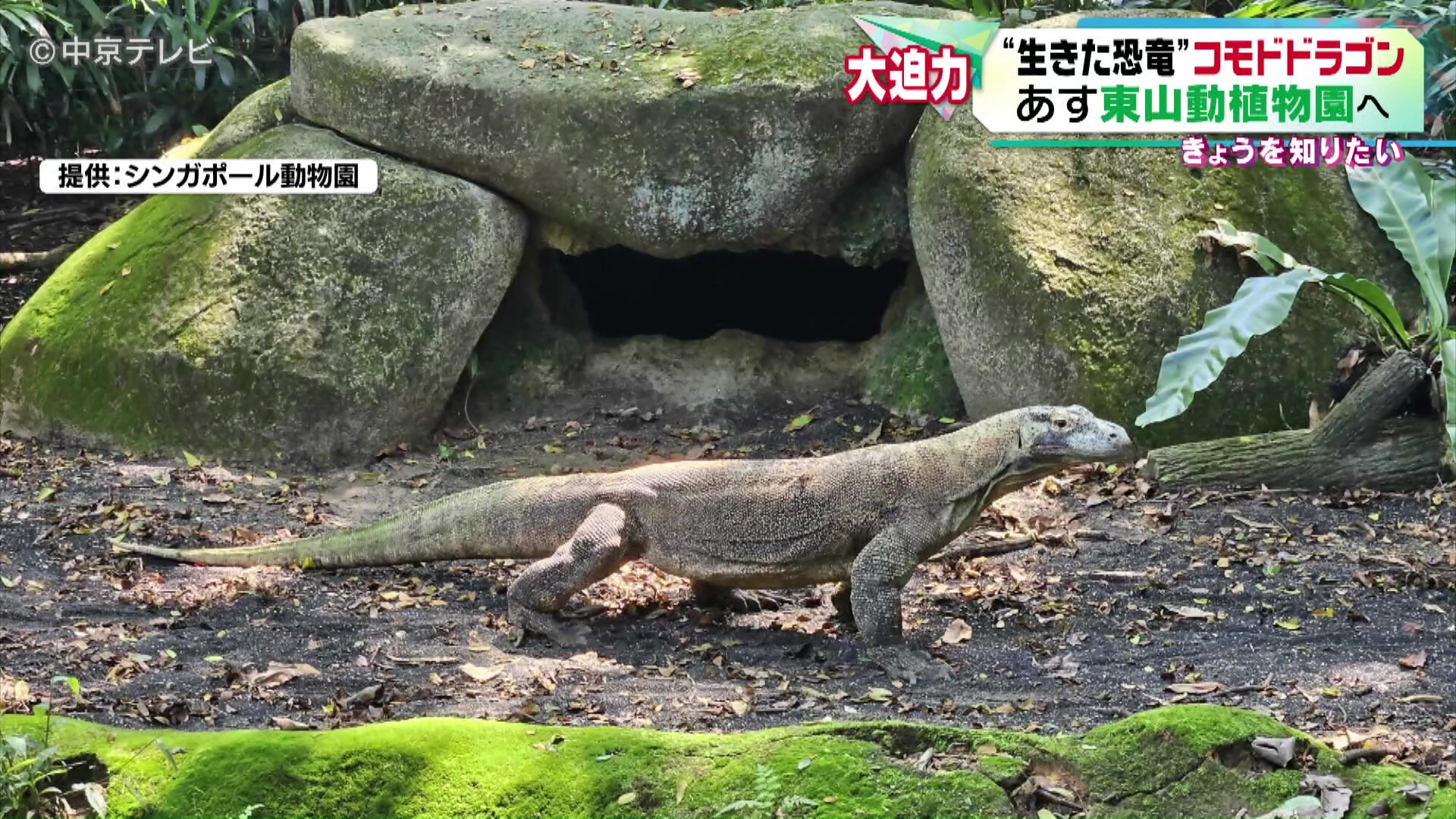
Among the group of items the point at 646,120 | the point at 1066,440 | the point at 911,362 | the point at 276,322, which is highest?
the point at 646,120

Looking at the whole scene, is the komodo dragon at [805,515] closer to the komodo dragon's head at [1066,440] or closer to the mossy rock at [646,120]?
the komodo dragon's head at [1066,440]

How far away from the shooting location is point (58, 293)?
1007 centimetres

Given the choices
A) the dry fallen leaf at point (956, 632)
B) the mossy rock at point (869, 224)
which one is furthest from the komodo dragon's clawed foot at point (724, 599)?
the mossy rock at point (869, 224)

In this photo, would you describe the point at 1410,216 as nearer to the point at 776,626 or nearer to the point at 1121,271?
the point at 1121,271

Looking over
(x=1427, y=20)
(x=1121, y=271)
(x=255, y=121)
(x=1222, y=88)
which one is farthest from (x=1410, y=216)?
(x=255, y=121)

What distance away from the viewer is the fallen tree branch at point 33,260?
12492mm

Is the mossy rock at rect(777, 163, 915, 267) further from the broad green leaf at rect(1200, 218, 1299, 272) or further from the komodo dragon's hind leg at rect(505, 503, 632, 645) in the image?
the komodo dragon's hind leg at rect(505, 503, 632, 645)

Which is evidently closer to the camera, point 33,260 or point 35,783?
point 35,783

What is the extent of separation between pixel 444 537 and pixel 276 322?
2.97 metres

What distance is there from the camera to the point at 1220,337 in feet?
18.2

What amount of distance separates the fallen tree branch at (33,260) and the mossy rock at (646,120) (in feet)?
12.0

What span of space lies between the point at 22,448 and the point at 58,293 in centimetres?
118

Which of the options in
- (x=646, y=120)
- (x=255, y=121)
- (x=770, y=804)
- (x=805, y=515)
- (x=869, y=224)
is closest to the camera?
(x=770, y=804)

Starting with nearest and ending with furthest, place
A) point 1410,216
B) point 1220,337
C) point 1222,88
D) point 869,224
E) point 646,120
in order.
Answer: point 1220,337 < point 1410,216 < point 1222,88 < point 646,120 < point 869,224
